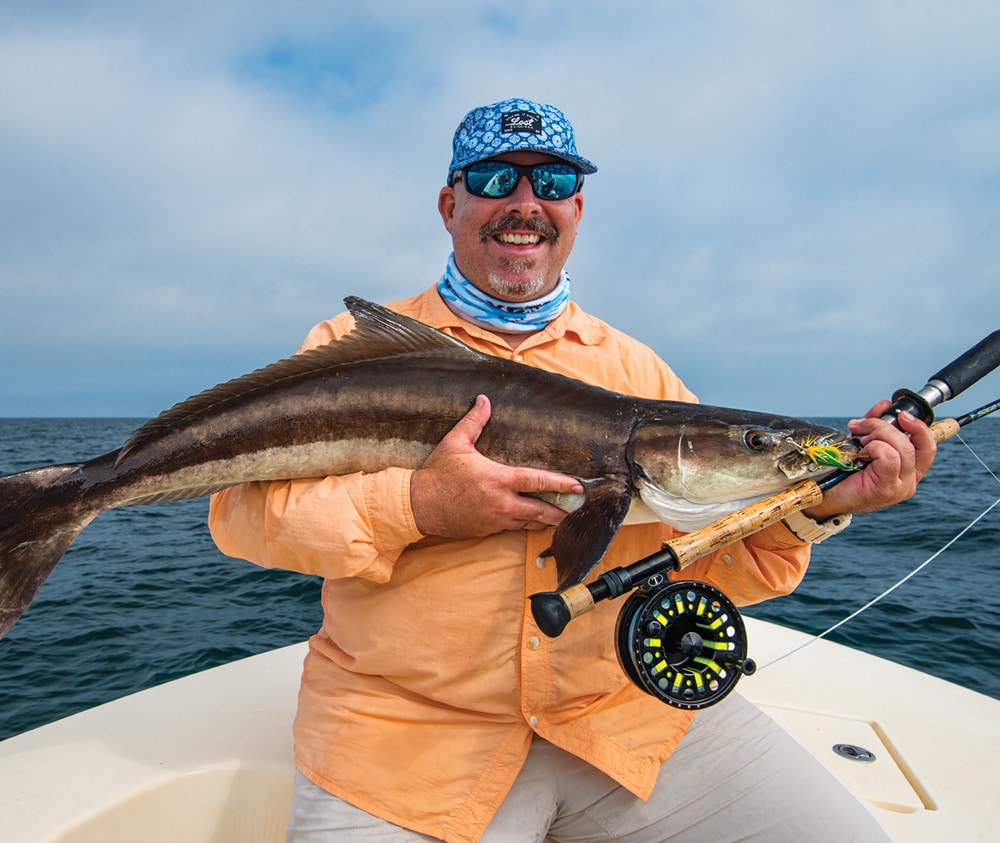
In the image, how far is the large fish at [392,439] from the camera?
2.88m

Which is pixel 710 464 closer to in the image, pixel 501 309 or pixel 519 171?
pixel 501 309

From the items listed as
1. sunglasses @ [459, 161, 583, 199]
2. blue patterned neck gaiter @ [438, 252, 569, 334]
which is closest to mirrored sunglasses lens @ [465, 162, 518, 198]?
sunglasses @ [459, 161, 583, 199]

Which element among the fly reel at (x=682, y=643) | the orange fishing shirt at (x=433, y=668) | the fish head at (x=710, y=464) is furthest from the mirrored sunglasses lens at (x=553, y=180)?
the fly reel at (x=682, y=643)

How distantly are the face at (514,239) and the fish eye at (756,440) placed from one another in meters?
1.18

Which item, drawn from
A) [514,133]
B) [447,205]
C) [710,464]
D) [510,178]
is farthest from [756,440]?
[447,205]

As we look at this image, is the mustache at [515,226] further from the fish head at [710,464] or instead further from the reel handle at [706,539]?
the reel handle at [706,539]

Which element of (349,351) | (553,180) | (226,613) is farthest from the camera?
(226,613)

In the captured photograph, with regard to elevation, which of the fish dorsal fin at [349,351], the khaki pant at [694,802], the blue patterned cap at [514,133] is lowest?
the khaki pant at [694,802]

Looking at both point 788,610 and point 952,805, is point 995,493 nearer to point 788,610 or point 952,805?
point 788,610

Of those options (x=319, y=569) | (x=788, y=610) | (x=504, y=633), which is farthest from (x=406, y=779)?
(x=788, y=610)

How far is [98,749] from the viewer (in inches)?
146

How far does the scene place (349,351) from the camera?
3.07m

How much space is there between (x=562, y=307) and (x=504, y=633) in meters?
1.54

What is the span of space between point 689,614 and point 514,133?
88.1 inches
